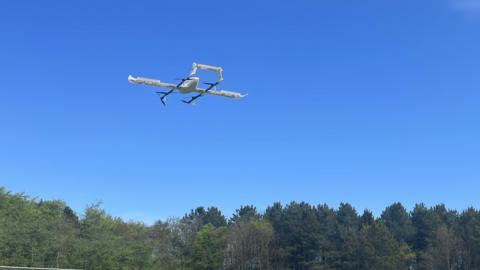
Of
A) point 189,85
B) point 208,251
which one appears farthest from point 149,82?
point 208,251

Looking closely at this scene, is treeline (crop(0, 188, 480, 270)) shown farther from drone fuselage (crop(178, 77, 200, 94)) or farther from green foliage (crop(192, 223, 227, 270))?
drone fuselage (crop(178, 77, 200, 94))

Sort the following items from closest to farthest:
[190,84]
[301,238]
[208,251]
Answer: [190,84] → [208,251] → [301,238]

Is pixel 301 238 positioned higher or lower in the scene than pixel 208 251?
higher

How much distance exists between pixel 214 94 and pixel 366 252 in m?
55.2

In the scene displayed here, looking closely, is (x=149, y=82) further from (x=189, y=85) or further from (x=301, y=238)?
(x=301, y=238)

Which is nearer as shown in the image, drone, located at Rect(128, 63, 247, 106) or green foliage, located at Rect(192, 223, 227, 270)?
drone, located at Rect(128, 63, 247, 106)

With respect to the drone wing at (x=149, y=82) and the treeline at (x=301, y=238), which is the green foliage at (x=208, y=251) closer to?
the treeline at (x=301, y=238)

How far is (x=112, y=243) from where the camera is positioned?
48.3 m

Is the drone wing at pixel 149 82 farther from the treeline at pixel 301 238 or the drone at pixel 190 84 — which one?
the treeline at pixel 301 238

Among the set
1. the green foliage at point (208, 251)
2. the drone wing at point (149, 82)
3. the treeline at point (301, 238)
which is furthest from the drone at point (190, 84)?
the green foliage at point (208, 251)

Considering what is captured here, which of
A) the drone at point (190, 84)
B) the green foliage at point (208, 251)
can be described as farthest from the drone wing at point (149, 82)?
the green foliage at point (208, 251)

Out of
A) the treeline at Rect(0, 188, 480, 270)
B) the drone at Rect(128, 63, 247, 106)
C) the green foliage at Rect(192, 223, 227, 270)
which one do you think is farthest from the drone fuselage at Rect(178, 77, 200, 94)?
the green foliage at Rect(192, 223, 227, 270)

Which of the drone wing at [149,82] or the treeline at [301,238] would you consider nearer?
the drone wing at [149,82]

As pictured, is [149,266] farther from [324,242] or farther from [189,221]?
[189,221]
